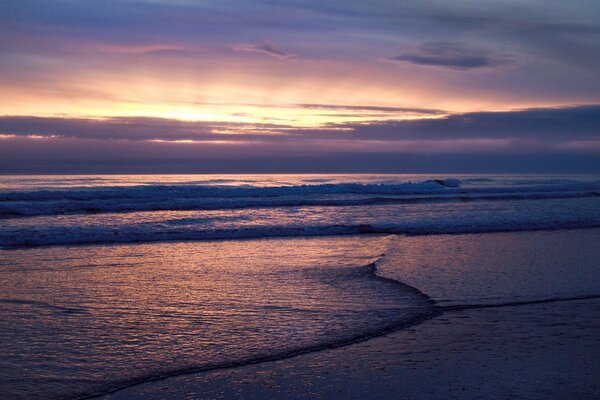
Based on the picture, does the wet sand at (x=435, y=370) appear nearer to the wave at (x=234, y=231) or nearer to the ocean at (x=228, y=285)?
the ocean at (x=228, y=285)

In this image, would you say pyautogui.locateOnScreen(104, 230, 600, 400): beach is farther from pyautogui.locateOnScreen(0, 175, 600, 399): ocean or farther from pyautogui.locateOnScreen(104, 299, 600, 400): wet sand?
pyautogui.locateOnScreen(0, 175, 600, 399): ocean

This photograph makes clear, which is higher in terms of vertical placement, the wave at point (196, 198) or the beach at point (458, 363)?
the wave at point (196, 198)

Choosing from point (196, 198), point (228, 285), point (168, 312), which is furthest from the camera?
point (196, 198)

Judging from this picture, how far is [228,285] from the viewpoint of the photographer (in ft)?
23.3

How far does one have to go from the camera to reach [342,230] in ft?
46.4

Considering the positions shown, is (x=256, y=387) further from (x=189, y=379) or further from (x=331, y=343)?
(x=331, y=343)

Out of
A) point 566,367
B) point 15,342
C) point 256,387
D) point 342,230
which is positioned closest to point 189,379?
point 256,387

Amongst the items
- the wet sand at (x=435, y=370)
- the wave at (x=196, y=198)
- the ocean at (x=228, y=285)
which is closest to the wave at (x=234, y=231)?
the ocean at (x=228, y=285)

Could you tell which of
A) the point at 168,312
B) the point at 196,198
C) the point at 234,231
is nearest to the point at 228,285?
the point at 168,312

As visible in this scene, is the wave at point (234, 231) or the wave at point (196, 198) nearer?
the wave at point (234, 231)

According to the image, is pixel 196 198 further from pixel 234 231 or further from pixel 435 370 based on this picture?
pixel 435 370

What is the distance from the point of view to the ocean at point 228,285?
4.52 metres

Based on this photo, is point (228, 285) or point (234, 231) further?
point (234, 231)

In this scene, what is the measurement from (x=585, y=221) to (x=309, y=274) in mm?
11004
